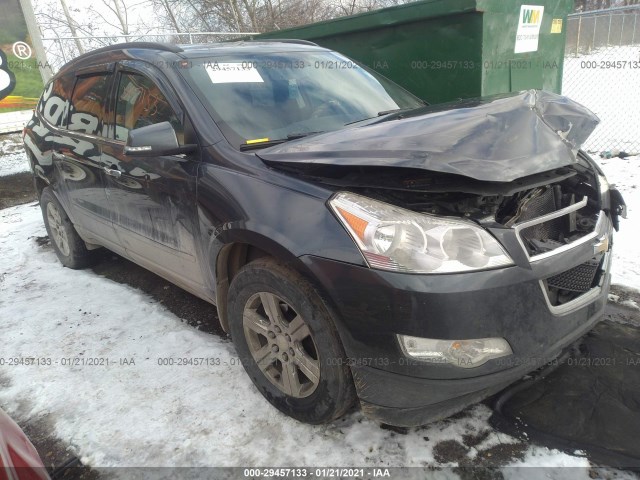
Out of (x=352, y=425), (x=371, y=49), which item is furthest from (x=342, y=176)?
(x=371, y=49)

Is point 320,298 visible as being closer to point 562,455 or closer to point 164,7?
point 562,455

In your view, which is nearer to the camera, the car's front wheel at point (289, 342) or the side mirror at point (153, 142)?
the car's front wheel at point (289, 342)

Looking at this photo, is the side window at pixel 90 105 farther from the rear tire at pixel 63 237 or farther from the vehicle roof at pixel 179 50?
the rear tire at pixel 63 237

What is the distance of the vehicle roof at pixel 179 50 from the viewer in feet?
9.39

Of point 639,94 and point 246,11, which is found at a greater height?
point 246,11

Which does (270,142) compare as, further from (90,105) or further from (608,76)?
(608,76)

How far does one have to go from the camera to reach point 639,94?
1049cm

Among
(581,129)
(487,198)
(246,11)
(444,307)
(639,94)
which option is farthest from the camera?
(246,11)

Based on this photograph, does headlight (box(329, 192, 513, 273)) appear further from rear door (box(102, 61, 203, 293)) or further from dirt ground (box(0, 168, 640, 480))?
rear door (box(102, 61, 203, 293))

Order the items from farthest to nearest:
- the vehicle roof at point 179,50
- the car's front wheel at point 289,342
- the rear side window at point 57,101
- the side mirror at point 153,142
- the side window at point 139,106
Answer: the rear side window at point 57,101, the vehicle roof at point 179,50, the side window at point 139,106, the side mirror at point 153,142, the car's front wheel at point 289,342

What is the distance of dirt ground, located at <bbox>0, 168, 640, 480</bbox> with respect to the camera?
2018 millimetres

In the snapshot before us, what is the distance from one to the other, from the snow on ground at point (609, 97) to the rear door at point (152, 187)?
20.6ft

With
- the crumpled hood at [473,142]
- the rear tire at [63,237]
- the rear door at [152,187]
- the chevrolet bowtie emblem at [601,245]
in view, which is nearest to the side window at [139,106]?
the rear door at [152,187]

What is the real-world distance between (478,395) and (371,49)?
5.27 metres
